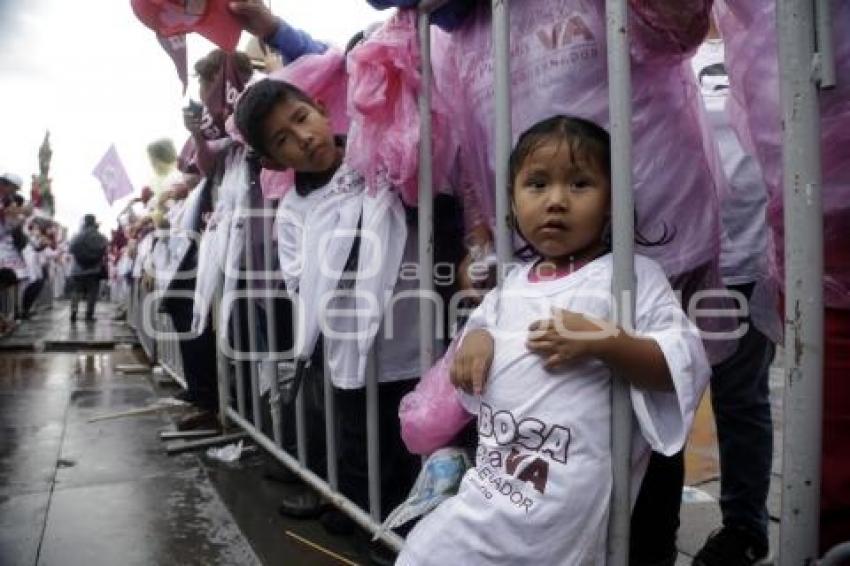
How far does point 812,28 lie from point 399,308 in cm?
139

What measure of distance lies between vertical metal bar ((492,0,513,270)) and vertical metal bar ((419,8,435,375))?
0.37 meters

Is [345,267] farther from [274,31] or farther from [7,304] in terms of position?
[7,304]

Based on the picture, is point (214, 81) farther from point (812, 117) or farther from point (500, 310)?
point (812, 117)

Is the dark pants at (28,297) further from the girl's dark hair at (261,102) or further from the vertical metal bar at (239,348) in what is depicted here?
the girl's dark hair at (261,102)

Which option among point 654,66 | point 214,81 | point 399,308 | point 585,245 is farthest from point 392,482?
point 214,81

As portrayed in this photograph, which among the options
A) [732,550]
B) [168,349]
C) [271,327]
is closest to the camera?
[732,550]

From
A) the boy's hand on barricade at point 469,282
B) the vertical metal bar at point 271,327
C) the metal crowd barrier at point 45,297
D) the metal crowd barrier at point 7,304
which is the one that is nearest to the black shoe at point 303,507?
the vertical metal bar at point 271,327

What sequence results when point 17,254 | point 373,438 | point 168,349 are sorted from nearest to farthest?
point 373,438 < point 168,349 < point 17,254

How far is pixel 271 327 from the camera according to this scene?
306 cm

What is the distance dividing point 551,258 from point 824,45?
0.60 m

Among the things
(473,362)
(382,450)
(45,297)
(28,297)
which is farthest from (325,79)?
(45,297)

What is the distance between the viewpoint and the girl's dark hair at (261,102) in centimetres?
229

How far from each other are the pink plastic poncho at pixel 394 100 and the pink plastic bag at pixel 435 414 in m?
0.57

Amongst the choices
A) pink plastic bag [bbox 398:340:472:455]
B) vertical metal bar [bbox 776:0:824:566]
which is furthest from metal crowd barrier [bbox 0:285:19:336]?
vertical metal bar [bbox 776:0:824:566]
